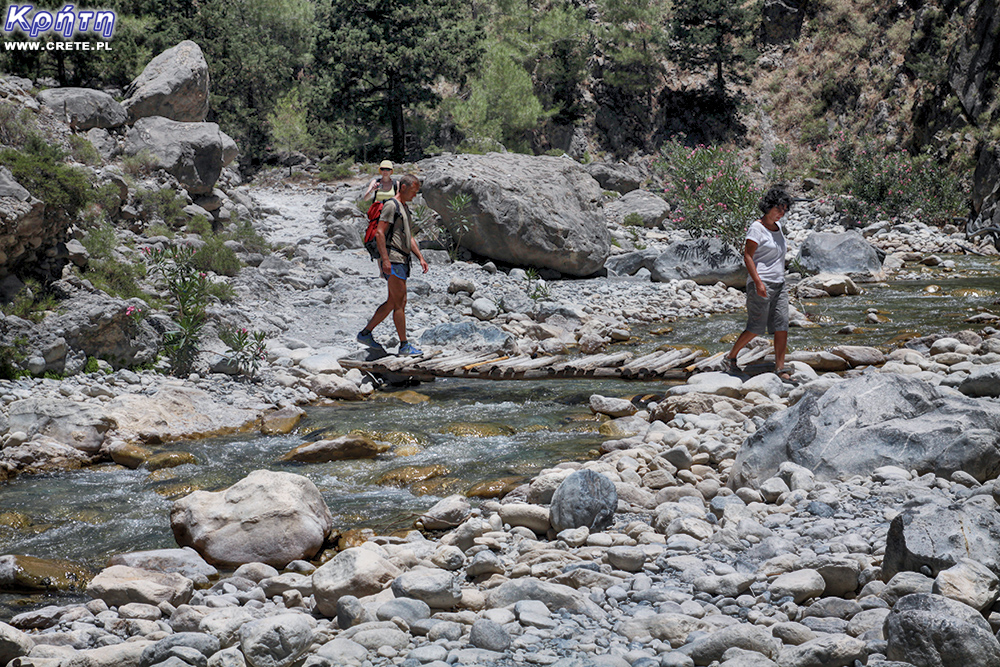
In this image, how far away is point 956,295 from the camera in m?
12.0

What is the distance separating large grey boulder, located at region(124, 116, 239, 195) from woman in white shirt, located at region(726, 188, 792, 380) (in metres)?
11.3

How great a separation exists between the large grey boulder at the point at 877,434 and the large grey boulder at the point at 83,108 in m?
13.7

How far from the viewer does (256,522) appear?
4043mm

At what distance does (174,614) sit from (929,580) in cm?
306

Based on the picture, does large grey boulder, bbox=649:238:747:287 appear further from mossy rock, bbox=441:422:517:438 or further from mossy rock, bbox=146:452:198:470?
mossy rock, bbox=146:452:198:470

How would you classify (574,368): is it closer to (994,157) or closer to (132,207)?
(132,207)

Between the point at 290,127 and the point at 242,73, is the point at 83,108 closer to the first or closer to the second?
the point at 290,127

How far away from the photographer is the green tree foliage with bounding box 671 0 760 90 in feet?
110

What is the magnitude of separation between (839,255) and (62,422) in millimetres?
14153

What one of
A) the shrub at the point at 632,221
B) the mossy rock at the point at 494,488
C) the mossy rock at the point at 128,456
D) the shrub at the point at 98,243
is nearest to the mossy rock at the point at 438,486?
the mossy rock at the point at 494,488

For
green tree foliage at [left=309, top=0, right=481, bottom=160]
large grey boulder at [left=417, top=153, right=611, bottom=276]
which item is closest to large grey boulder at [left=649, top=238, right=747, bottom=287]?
large grey boulder at [left=417, top=153, right=611, bottom=276]

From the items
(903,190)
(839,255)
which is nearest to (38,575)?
(839,255)

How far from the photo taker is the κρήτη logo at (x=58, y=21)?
57.5 feet

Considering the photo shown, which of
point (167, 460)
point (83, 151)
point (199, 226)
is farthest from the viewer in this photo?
point (199, 226)
